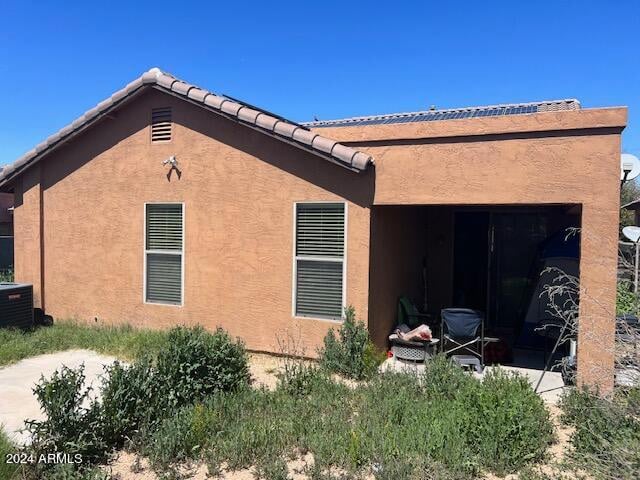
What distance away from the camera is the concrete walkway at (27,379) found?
207 inches

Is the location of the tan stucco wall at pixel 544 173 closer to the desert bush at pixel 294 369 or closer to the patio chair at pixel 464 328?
the patio chair at pixel 464 328

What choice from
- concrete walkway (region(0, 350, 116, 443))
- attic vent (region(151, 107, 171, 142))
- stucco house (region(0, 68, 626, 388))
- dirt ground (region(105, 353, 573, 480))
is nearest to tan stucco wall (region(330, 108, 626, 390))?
stucco house (region(0, 68, 626, 388))

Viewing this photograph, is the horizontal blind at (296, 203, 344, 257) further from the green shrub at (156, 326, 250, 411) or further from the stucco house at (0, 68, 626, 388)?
the green shrub at (156, 326, 250, 411)

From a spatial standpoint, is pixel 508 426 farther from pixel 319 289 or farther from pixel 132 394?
pixel 132 394

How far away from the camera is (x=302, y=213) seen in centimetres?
748

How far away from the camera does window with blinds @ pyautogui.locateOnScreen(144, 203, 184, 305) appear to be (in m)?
8.56

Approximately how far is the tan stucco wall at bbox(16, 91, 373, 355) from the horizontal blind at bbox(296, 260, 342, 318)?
0.20m

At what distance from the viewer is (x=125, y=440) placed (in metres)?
4.65

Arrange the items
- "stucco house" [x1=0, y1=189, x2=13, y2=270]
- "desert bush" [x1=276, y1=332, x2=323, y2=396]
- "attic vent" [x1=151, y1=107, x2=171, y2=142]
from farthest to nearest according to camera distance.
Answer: "stucco house" [x1=0, y1=189, x2=13, y2=270] < "attic vent" [x1=151, y1=107, x2=171, y2=142] < "desert bush" [x1=276, y1=332, x2=323, y2=396]

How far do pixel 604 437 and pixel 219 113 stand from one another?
6873 millimetres

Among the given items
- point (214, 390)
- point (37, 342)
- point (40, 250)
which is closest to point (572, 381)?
point (214, 390)

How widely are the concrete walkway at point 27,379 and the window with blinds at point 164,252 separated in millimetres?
1507

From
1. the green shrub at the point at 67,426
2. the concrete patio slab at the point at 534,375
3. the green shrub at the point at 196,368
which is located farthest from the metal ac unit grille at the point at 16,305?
the concrete patio slab at the point at 534,375

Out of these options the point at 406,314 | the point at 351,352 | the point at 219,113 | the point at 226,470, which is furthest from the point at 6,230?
the point at 226,470
